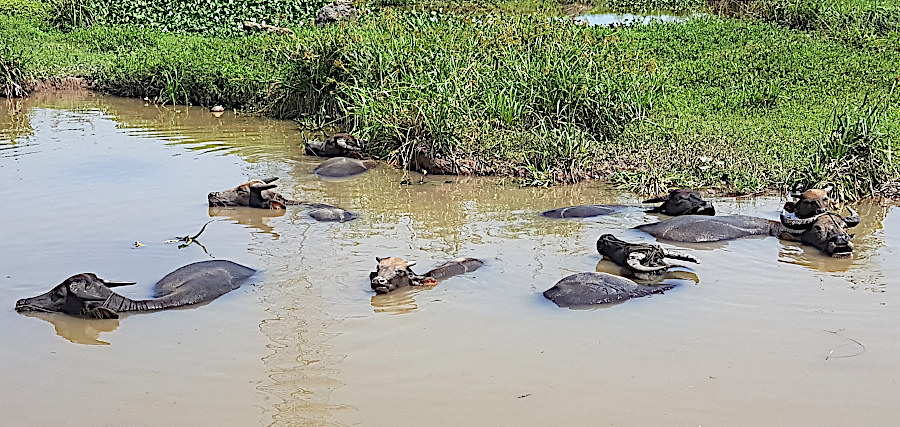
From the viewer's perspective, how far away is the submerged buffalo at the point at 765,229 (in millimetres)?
5676

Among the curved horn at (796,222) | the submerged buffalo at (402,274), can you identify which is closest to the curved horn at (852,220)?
the curved horn at (796,222)

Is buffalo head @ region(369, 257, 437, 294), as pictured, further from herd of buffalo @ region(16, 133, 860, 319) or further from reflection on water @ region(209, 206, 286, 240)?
reflection on water @ region(209, 206, 286, 240)

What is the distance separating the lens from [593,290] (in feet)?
15.8

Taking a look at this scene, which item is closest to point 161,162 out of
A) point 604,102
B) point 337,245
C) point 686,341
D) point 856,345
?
point 337,245

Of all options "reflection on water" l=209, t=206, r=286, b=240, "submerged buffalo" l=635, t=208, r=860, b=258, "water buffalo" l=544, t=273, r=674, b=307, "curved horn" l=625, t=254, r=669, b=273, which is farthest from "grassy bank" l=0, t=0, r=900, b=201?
"water buffalo" l=544, t=273, r=674, b=307

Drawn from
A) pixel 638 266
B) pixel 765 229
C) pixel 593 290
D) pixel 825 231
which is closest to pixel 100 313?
pixel 593 290

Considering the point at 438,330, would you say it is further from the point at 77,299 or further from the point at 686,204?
the point at 686,204

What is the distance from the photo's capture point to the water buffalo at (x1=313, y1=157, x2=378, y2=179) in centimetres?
829

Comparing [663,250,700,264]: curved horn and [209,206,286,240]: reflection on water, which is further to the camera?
[209,206,286,240]: reflection on water

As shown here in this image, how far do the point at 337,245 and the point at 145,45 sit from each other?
1033cm

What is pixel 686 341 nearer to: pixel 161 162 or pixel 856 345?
pixel 856 345

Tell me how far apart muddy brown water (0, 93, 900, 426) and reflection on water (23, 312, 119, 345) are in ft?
0.04

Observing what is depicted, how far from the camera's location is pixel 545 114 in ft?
28.6

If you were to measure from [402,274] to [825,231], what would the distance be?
8.93 ft
